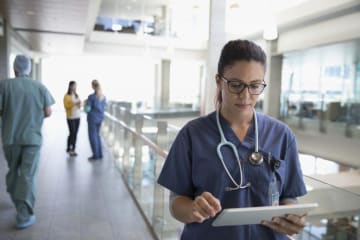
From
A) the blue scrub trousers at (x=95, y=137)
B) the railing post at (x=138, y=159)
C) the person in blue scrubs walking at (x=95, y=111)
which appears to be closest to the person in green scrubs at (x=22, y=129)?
the railing post at (x=138, y=159)

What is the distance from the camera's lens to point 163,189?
3.10m

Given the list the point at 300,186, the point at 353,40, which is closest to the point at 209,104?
the point at 300,186

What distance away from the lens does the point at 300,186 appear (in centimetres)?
118

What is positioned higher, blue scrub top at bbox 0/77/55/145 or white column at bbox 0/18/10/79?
white column at bbox 0/18/10/79

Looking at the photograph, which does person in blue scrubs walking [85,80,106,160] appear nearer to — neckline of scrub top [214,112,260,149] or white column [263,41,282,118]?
neckline of scrub top [214,112,260,149]

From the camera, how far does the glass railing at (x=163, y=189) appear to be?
126 centimetres

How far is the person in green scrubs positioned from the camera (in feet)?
10.4

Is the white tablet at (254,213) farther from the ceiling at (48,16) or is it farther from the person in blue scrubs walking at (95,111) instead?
the ceiling at (48,16)

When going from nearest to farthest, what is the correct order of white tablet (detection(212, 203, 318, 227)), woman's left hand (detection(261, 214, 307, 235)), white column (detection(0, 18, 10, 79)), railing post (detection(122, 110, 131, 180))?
white tablet (detection(212, 203, 318, 227))
woman's left hand (detection(261, 214, 307, 235))
railing post (detection(122, 110, 131, 180))
white column (detection(0, 18, 10, 79))

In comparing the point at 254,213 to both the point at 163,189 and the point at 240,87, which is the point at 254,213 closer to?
the point at 240,87

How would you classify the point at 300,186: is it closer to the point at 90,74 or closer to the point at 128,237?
the point at 128,237

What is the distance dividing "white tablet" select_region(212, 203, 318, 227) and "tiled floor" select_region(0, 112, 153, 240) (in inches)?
94.3

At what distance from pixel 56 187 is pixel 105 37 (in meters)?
11.8

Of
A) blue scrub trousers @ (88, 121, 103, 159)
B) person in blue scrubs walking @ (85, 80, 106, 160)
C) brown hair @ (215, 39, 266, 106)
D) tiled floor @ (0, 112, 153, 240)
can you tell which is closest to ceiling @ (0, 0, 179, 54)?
person in blue scrubs walking @ (85, 80, 106, 160)
